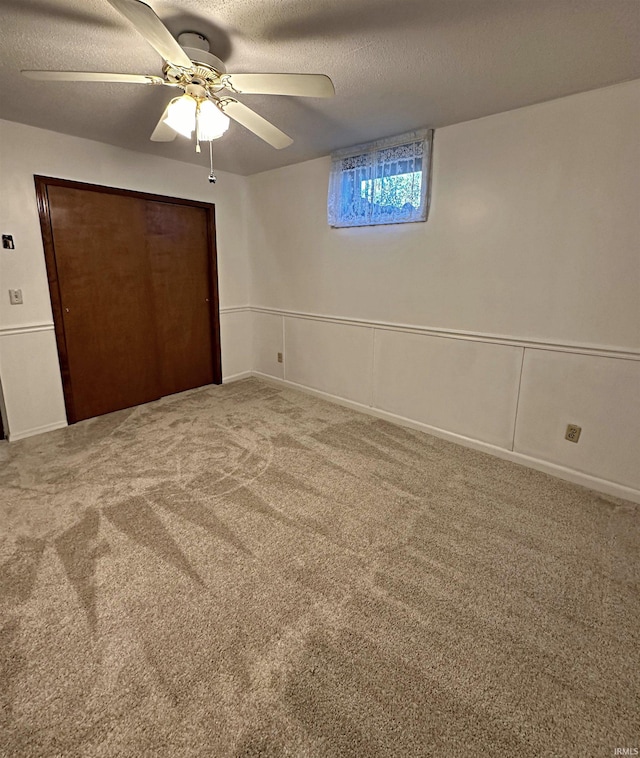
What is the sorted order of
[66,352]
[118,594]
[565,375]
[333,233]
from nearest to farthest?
[118,594] → [565,375] → [66,352] → [333,233]

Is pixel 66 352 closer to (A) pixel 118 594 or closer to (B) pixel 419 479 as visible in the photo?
(A) pixel 118 594

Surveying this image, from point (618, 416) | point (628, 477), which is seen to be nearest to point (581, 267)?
point (618, 416)

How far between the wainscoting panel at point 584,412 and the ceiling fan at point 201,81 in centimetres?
207

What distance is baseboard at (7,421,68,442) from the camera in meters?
3.01

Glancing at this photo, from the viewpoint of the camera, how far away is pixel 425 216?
9.50 ft

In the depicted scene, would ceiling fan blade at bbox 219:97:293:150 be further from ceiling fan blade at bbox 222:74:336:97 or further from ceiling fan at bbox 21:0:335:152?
ceiling fan blade at bbox 222:74:336:97

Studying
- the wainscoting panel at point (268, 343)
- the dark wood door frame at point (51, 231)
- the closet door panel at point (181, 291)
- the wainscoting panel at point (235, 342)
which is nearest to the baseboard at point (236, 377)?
the wainscoting panel at point (235, 342)

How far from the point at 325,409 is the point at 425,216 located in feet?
6.15

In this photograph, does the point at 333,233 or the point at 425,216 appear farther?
the point at 333,233

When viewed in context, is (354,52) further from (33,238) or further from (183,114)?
(33,238)

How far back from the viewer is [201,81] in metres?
1.72

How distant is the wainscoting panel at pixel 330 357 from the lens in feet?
11.8

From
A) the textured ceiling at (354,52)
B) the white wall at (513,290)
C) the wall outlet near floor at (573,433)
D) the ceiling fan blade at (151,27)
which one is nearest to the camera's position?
the ceiling fan blade at (151,27)

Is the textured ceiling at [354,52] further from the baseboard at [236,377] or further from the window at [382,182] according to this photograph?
the baseboard at [236,377]
